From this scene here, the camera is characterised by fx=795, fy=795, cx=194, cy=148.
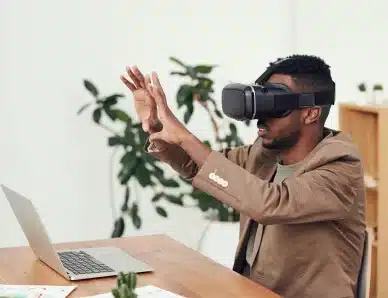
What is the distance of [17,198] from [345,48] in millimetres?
2811

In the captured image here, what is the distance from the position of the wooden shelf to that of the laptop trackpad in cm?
168

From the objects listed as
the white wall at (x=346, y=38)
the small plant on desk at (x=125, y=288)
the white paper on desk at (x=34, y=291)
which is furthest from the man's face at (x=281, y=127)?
the white wall at (x=346, y=38)

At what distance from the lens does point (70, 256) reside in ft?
7.91

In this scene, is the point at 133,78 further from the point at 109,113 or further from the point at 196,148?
the point at 109,113

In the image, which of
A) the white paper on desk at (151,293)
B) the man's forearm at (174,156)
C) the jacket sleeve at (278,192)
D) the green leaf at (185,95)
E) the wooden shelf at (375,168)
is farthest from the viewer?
the green leaf at (185,95)

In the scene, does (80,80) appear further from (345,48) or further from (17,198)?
(17,198)

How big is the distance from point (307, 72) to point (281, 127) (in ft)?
0.60

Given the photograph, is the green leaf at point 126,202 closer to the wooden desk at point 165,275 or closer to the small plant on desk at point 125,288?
the wooden desk at point 165,275

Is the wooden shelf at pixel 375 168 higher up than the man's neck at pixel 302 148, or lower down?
lower down

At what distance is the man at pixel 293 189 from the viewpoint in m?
2.16

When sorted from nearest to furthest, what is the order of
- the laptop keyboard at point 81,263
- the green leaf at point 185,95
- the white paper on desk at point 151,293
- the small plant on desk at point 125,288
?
the small plant on desk at point 125,288
the white paper on desk at point 151,293
the laptop keyboard at point 81,263
the green leaf at point 185,95

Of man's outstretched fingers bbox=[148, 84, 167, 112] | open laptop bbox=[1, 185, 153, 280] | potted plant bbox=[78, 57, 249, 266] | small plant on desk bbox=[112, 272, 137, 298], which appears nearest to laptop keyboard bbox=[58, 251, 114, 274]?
open laptop bbox=[1, 185, 153, 280]

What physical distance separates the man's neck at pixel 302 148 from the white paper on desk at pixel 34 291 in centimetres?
80

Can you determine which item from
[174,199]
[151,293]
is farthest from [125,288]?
[174,199]
